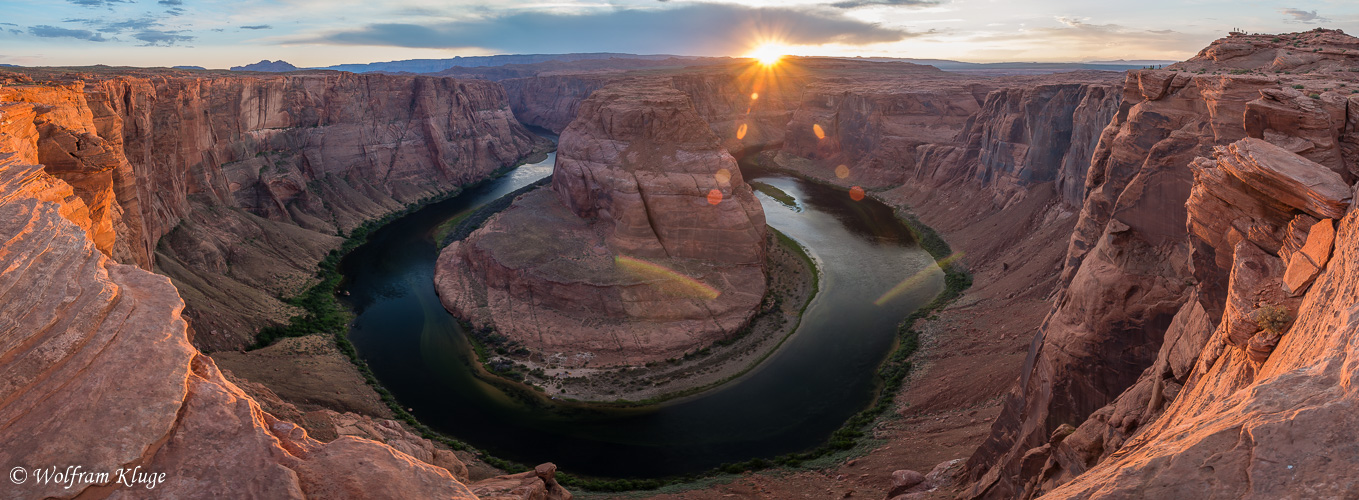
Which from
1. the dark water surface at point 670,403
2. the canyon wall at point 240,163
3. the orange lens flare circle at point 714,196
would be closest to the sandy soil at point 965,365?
the dark water surface at point 670,403

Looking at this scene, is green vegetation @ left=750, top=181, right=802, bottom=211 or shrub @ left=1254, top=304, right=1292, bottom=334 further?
green vegetation @ left=750, top=181, right=802, bottom=211

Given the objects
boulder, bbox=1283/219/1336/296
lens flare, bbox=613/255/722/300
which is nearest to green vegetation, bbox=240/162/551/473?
lens flare, bbox=613/255/722/300

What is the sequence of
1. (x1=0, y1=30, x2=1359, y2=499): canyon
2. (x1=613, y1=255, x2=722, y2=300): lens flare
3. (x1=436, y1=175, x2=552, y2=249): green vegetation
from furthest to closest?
1. (x1=436, y1=175, x2=552, y2=249): green vegetation
2. (x1=613, y1=255, x2=722, y2=300): lens flare
3. (x1=0, y1=30, x2=1359, y2=499): canyon

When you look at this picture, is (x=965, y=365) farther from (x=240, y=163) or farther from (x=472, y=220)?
(x=240, y=163)

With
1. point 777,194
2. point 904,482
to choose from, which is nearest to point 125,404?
point 904,482

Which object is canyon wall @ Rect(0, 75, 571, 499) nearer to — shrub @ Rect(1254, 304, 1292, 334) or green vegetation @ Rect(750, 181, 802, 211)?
shrub @ Rect(1254, 304, 1292, 334)

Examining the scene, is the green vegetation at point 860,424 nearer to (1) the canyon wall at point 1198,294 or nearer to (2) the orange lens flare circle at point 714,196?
(1) the canyon wall at point 1198,294
